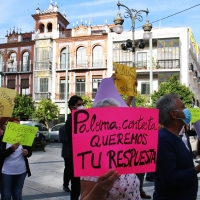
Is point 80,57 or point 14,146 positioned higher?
point 80,57

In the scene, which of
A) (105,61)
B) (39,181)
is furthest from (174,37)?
(39,181)

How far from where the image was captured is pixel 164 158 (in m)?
2.44

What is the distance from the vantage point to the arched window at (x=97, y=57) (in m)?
34.2

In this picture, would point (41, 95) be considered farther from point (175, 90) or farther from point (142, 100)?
point (175, 90)

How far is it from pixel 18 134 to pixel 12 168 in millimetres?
447

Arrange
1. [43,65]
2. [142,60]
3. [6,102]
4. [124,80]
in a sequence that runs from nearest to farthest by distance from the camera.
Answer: [6,102], [124,80], [142,60], [43,65]

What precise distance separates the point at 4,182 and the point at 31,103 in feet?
95.5

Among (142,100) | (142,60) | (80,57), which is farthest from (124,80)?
(80,57)

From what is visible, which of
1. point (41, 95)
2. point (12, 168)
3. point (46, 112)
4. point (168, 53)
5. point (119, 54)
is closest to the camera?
point (12, 168)

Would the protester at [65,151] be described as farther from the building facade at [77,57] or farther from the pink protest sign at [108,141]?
the building facade at [77,57]

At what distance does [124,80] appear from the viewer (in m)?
4.54

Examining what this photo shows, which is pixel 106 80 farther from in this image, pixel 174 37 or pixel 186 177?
pixel 174 37

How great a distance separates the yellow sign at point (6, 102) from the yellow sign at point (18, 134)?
0.28m

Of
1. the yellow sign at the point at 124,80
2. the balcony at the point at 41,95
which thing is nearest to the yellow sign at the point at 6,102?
the yellow sign at the point at 124,80
